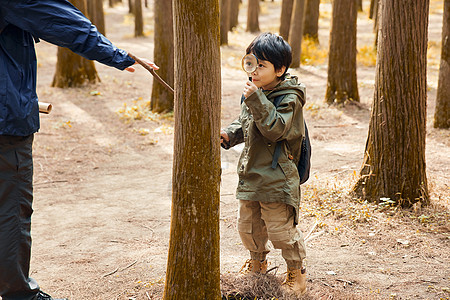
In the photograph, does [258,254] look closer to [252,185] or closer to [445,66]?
[252,185]

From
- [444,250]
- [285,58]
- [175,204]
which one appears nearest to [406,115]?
[444,250]

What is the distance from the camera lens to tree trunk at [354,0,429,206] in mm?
4891

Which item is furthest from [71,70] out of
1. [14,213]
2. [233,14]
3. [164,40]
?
[233,14]

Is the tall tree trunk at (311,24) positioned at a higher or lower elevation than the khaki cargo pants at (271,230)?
higher

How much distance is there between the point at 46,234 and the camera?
193 inches

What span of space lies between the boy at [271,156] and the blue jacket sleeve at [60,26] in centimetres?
90

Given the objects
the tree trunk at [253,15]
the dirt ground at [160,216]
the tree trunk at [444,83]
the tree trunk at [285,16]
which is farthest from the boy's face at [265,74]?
the tree trunk at [253,15]

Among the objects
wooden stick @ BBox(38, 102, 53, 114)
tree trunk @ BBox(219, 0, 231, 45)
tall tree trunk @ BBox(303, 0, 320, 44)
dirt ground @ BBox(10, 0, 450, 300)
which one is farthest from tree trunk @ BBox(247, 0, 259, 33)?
wooden stick @ BBox(38, 102, 53, 114)

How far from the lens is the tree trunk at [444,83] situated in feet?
25.4

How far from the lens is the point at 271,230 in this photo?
3.22 meters

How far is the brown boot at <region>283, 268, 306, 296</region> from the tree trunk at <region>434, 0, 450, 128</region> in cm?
569

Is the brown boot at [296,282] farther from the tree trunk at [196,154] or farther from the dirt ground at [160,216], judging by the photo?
the tree trunk at [196,154]

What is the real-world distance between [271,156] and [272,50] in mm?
681

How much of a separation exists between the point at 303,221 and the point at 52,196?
3.22 meters
